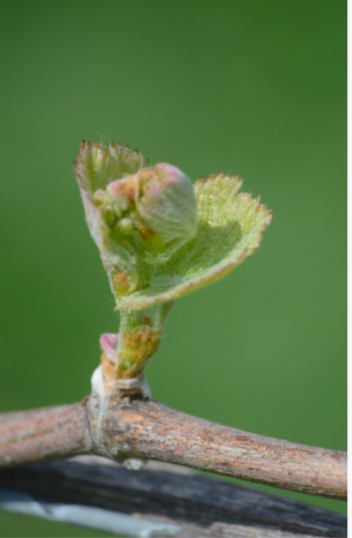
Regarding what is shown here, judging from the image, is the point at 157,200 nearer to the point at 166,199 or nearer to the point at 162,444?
the point at 166,199

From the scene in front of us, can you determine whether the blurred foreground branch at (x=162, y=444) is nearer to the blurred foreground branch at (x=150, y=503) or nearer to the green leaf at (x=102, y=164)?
the blurred foreground branch at (x=150, y=503)

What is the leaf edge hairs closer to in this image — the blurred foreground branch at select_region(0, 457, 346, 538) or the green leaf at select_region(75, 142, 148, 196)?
the green leaf at select_region(75, 142, 148, 196)

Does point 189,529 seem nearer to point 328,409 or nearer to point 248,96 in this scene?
point 328,409

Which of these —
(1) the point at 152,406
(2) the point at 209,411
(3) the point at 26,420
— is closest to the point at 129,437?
(1) the point at 152,406

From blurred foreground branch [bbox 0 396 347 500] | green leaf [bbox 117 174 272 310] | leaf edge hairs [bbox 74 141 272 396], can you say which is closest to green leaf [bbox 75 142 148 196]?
leaf edge hairs [bbox 74 141 272 396]

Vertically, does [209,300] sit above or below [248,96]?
below

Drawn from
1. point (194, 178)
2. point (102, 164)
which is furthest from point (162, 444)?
point (194, 178)

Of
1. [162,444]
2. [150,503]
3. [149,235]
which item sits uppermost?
[149,235]
